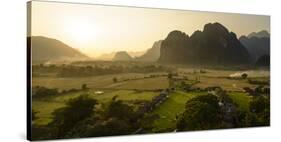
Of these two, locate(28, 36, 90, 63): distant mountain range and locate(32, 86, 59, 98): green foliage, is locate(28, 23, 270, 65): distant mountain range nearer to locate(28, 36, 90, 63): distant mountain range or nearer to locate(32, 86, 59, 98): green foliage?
locate(28, 36, 90, 63): distant mountain range

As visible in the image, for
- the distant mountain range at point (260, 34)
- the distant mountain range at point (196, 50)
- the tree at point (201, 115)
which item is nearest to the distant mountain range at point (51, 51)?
the distant mountain range at point (196, 50)

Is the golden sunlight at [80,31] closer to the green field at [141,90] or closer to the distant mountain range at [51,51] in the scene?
the distant mountain range at [51,51]

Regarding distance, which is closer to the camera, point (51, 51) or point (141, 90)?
point (51, 51)

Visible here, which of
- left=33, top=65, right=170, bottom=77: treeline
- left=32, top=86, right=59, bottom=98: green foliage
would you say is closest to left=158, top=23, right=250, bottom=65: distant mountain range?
left=33, top=65, right=170, bottom=77: treeline

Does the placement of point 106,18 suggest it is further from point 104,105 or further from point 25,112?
point 25,112

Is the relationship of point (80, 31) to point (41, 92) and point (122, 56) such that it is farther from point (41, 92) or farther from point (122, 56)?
point (41, 92)

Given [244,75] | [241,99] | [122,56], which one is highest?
[122,56]

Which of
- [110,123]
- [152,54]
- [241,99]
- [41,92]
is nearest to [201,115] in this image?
[241,99]
